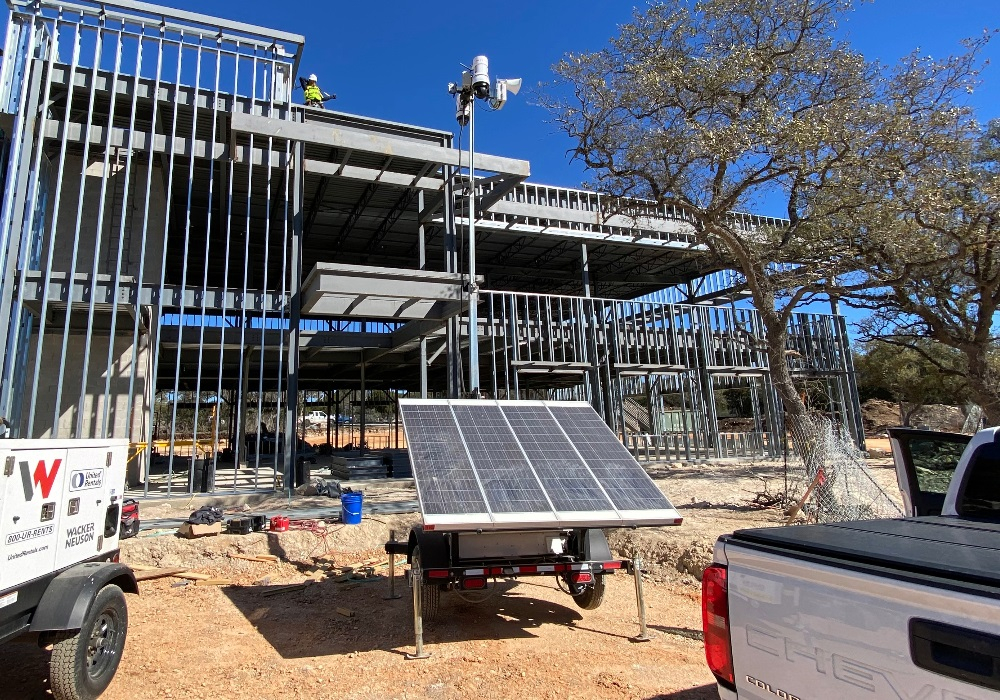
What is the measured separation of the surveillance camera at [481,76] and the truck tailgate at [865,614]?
10487 millimetres

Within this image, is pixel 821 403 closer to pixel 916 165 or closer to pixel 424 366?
pixel 916 165

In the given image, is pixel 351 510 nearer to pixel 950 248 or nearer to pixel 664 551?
pixel 664 551

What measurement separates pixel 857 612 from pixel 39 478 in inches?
208

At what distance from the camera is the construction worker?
663 inches

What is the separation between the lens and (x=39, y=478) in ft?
14.5

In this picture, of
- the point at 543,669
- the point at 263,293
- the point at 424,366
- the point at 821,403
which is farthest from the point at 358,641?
the point at 821,403

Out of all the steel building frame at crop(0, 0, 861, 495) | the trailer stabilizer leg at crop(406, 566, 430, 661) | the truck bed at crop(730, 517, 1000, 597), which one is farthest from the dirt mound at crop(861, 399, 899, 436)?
the truck bed at crop(730, 517, 1000, 597)

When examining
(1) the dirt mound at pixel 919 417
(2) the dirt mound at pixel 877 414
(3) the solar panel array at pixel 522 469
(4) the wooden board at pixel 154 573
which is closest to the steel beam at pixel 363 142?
(3) the solar panel array at pixel 522 469

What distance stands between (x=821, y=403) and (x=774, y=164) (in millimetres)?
13924

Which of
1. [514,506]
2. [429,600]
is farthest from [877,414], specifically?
[514,506]

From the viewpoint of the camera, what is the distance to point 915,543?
2467 mm

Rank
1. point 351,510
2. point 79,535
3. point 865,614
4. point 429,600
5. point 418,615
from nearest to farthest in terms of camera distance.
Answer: point 865,614, point 79,535, point 418,615, point 429,600, point 351,510

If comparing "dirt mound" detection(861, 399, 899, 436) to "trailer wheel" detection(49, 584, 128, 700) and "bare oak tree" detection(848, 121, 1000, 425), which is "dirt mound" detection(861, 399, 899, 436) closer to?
"bare oak tree" detection(848, 121, 1000, 425)

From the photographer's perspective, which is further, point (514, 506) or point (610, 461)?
point (610, 461)
